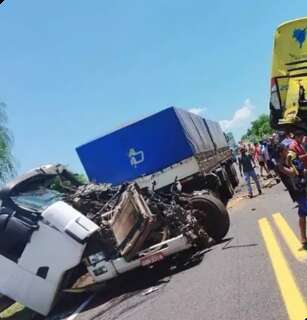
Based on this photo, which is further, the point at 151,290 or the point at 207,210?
the point at 207,210

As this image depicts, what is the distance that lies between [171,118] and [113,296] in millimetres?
5646

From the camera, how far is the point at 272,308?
559 centimetres

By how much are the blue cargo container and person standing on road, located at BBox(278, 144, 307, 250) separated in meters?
5.50

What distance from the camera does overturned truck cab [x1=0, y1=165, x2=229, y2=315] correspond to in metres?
8.64

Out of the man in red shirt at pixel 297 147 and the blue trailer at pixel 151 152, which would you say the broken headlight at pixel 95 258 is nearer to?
the man in red shirt at pixel 297 147

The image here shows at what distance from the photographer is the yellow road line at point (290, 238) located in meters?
7.65

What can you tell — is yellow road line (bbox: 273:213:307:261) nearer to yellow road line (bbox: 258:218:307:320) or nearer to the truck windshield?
yellow road line (bbox: 258:218:307:320)

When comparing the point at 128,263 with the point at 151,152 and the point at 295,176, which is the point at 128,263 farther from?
the point at 151,152

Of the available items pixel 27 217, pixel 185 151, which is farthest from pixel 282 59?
pixel 185 151

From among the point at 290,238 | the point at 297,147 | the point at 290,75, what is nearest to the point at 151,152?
the point at 290,238

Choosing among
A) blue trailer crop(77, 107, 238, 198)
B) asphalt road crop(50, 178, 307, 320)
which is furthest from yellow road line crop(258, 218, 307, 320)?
blue trailer crop(77, 107, 238, 198)

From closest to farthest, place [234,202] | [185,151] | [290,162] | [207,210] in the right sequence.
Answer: [290,162], [207,210], [185,151], [234,202]

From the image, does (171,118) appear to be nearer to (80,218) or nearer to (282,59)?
(80,218)

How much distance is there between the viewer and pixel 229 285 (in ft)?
23.0
